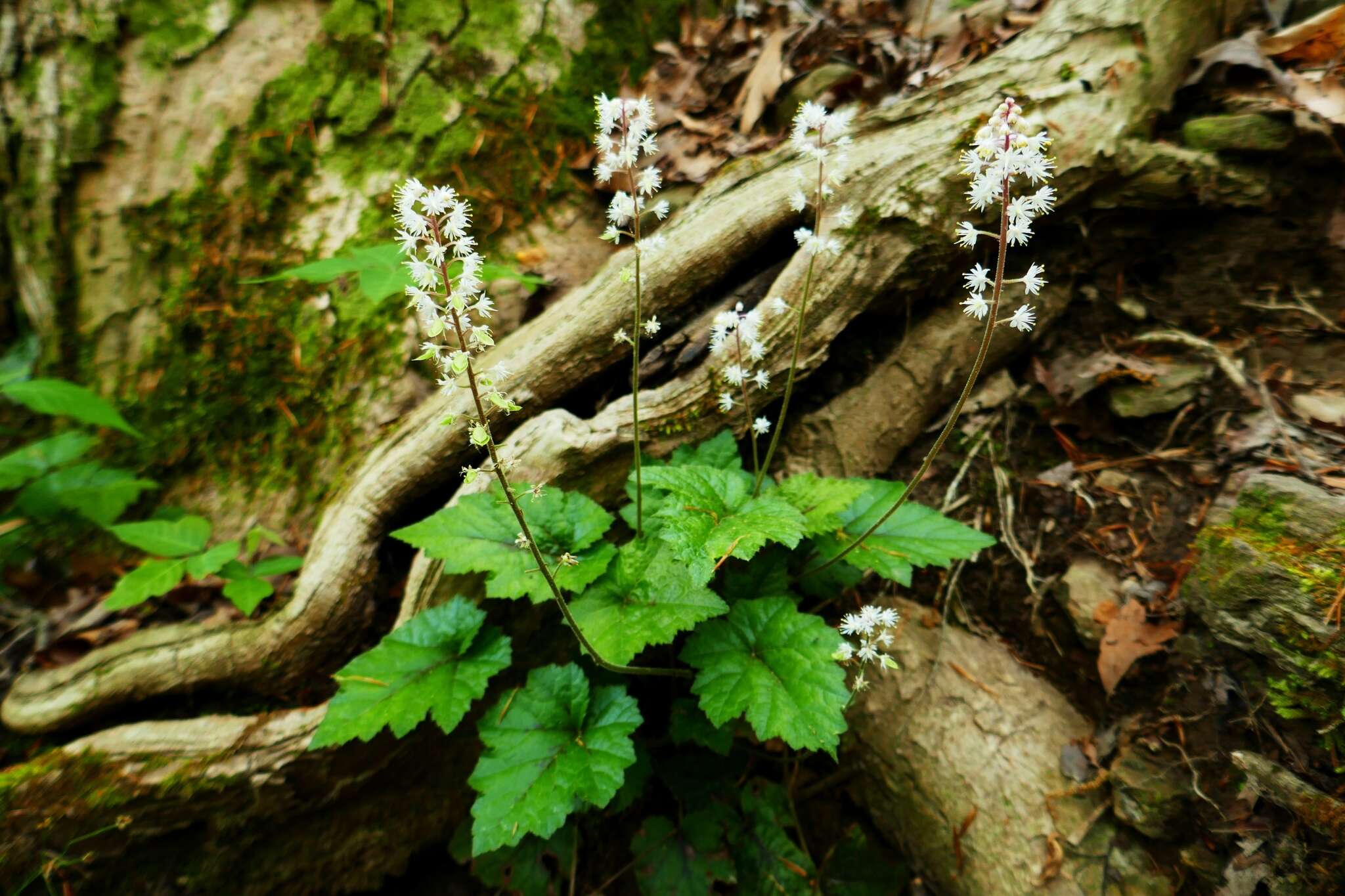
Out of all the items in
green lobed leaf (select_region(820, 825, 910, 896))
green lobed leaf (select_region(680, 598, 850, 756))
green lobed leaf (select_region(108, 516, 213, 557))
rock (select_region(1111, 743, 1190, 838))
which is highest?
green lobed leaf (select_region(108, 516, 213, 557))

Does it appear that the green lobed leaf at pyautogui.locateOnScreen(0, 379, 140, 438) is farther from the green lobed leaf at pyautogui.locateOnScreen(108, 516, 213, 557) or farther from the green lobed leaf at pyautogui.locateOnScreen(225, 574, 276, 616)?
the green lobed leaf at pyautogui.locateOnScreen(225, 574, 276, 616)

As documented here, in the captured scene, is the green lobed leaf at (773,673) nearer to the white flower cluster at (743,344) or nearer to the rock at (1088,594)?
the white flower cluster at (743,344)

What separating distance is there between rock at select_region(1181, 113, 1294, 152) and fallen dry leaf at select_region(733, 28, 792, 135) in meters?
1.87

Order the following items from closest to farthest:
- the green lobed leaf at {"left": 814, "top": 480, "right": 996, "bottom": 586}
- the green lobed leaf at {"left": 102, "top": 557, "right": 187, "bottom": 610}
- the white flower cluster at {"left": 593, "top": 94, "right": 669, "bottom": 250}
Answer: the white flower cluster at {"left": 593, "top": 94, "right": 669, "bottom": 250}, the green lobed leaf at {"left": 814, "top": 480, "right": 996, "bottom": 586}, the green lobed leaf at {"left": 102, "top": 557, "right": 187, "bottom": 610}

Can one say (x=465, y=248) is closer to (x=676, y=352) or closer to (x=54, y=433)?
(x=676, y=352)

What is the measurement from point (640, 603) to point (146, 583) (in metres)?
1.89

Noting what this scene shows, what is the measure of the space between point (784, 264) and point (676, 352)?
0.63 metres

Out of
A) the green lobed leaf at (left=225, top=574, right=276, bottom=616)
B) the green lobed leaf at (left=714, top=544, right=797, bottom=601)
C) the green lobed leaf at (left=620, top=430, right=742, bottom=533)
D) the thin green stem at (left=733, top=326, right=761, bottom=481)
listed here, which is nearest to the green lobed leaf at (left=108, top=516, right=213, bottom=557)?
the green lobed leaf at (left=225, top=574, right=276, bottom=616)

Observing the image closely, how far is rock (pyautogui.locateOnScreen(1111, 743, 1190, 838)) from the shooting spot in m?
1.94

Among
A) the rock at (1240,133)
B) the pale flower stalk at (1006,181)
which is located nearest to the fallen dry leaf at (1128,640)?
the pale flower stalk at (1006,181)

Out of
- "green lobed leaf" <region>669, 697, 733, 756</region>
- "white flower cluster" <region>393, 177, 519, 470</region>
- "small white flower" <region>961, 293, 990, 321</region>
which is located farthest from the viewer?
"green lobed leaf" <region>669, 697, 733, 756</region>

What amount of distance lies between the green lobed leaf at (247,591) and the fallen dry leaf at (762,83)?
3.15 meters

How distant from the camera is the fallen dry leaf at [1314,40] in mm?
2518

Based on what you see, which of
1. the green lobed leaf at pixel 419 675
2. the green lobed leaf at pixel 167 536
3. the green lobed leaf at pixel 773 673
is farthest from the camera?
the green lobed leaf at pixel 167 536
